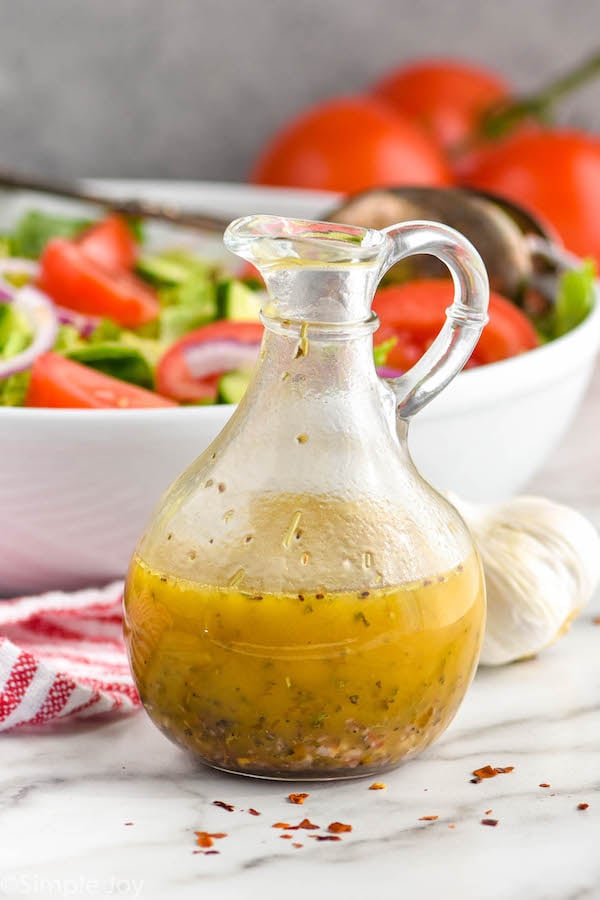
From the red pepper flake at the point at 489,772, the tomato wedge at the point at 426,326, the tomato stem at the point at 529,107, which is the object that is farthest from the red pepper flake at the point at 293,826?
the tomato stem at the point at 529,107

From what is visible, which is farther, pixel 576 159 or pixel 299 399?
pixel 576 159

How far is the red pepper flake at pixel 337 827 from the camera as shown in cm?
86

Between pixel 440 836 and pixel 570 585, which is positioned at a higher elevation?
pixel 570 585

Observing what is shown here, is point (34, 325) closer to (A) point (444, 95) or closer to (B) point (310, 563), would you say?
(B) point (310, 563)

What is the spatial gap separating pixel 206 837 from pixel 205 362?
0.60 m

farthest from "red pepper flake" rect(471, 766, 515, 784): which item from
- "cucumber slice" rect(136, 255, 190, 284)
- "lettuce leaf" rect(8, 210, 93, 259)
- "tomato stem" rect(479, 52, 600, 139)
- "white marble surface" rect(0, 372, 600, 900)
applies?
"tomato stem" rect(479, 52, 600, 139)

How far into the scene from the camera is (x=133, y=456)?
1.15m

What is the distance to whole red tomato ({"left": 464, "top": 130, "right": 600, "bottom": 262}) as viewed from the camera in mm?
2359

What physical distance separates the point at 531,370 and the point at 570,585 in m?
0.26

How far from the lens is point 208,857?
2.71ft

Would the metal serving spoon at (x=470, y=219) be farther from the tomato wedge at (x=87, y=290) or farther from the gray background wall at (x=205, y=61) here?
the gray background wall at (x=205, y=61)

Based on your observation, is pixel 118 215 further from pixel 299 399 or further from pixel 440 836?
pixel 440 836

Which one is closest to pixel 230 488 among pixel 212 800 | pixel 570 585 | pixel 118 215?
pixel 212 800

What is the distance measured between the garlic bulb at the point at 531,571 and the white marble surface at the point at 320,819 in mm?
52
